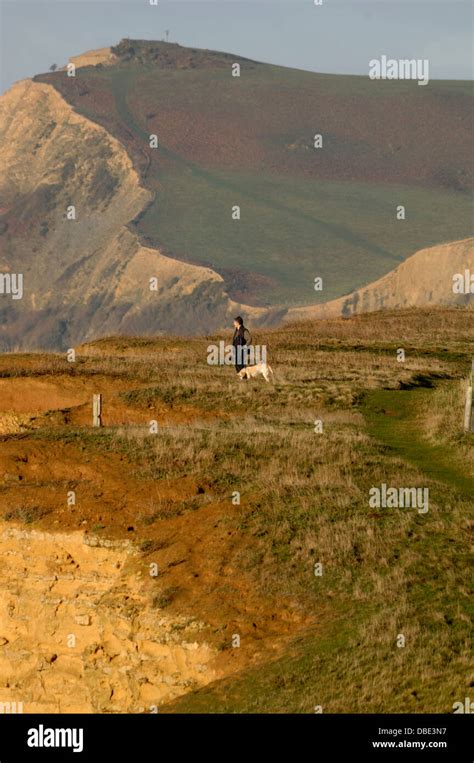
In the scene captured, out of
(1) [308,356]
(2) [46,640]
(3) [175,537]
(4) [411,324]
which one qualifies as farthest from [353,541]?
(4) [411,324]

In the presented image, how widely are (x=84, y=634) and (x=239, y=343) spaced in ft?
57.3

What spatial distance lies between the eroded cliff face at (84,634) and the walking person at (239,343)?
14.6 meters

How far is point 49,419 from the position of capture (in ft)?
118

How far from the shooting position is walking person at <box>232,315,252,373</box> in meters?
40.1

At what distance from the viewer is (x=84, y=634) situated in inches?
965

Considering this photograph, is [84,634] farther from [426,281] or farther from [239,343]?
[426,281]

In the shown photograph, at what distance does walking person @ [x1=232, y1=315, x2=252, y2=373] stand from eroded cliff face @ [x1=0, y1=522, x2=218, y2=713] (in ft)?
47.8

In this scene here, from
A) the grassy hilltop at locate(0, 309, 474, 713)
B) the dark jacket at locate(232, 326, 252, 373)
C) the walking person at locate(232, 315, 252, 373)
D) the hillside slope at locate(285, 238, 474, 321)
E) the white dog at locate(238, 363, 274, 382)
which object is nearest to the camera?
the grassy hilltop at locate(0, 309, 474, 713)

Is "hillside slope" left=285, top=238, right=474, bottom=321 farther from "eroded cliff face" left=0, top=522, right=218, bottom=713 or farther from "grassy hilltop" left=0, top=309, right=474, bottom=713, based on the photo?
"eroded cliff face" left=0, top=522, right=218, bottom=713

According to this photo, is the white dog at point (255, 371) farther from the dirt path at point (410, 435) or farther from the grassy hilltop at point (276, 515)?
the dirt path at point (410, 435)

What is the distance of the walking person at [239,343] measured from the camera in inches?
1580

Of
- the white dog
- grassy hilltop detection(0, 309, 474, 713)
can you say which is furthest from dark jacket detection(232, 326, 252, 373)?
grassy hilltop detection(0, 309, 474, 713)

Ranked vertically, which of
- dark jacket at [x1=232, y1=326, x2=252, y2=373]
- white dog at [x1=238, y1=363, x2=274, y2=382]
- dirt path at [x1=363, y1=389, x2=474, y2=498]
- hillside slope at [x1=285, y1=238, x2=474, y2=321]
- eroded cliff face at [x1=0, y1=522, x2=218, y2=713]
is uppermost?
hillside slope at [x1=285, y1=238, x2=474, y2=321]
